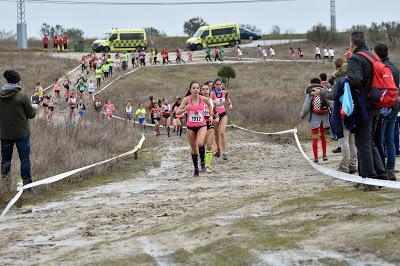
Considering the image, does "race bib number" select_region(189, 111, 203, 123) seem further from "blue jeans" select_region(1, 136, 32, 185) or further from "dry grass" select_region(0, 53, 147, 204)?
"blue jeans" select_region(1, 136, 32, 185)

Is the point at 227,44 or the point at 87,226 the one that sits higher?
the point at 227,44

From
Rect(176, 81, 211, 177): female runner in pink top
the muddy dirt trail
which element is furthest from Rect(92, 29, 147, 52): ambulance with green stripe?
the muddy dirt trail

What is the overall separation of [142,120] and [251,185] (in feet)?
57.9

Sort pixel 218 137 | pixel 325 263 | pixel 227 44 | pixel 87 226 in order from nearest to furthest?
pixel 325 263, pixel 87 226, pixel 218 137, pixel 227 44

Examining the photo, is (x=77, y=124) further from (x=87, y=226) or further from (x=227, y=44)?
(x=227, y=44)

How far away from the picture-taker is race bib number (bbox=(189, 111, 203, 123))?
13.8 m

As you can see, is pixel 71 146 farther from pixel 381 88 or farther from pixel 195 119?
pixel 381 88

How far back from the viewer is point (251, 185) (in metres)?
11.6

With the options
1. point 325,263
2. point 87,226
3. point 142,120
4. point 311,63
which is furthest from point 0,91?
point 311,63

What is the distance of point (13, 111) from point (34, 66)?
1621 inches

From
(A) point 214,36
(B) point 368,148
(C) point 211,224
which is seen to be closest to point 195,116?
(B) point 368,148

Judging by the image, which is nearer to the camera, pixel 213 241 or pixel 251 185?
pixel 213 241

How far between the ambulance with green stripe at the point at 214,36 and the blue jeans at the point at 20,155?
2261 inches

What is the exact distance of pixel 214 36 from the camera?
2687 inches
